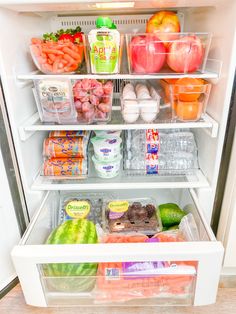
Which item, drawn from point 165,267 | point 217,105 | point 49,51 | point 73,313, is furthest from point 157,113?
point 73,313

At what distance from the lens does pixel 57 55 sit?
0.94m

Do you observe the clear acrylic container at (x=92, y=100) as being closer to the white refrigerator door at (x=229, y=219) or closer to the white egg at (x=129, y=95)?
the white egg at (x=129, y=95)

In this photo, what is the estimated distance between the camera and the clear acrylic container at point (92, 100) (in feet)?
3.21

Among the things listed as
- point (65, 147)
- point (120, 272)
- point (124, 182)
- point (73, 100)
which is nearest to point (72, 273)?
point (120, 272)

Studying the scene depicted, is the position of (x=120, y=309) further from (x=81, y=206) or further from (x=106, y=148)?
(x=106, y=148)

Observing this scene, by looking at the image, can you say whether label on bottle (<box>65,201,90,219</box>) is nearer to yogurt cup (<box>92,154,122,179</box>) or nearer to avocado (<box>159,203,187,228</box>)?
yogurt cup (<box>92,154,122,179</box>)

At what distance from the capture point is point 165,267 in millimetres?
899

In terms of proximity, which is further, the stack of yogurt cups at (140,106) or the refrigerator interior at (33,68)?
the stack of yogurt cups at (140,106)

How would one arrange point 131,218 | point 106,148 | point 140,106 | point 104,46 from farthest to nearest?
1. point 131,218
2. point 106,148
3. point 140,106
4. point 104,46

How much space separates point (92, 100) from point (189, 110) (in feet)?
1.21

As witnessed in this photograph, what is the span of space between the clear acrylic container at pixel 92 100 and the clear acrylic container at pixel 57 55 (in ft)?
0.23

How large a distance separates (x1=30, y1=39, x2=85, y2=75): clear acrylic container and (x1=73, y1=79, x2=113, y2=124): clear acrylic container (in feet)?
0.23

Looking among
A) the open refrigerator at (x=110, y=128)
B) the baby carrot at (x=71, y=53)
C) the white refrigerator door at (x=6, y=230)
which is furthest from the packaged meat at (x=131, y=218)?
the baby carrot at (x=71, y=53)

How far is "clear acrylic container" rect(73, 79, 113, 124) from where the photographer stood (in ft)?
3.21
